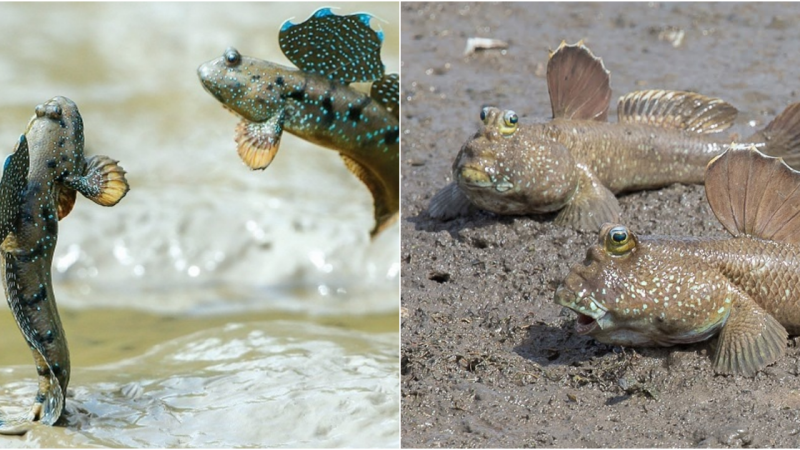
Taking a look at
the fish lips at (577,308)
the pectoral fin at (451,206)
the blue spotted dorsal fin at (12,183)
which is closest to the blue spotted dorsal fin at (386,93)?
the fish lips at (577,308)

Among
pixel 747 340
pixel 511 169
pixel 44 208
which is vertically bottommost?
pixel 747 340

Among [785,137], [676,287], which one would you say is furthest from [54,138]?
[785,137]

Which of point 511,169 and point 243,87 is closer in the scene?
point 243,87

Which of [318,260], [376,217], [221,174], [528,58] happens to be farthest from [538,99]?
[376,217]

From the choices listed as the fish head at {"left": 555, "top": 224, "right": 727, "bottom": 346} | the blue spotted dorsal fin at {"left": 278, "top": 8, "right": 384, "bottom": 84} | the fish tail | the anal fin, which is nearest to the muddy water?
the anal fin

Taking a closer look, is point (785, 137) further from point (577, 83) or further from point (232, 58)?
point (232, 58)

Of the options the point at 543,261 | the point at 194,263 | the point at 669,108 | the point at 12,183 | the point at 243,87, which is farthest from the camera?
the point at 194,263

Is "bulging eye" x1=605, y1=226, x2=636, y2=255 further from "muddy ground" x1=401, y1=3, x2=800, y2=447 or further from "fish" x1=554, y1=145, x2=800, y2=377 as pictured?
"muddy ground" x1=401, y1=3, x2=800, y2=447

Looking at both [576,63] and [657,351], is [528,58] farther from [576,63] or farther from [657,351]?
[657,351]
